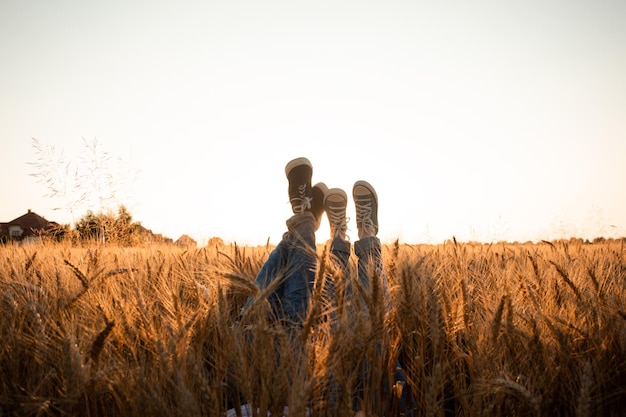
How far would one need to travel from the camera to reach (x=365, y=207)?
9.91 ft

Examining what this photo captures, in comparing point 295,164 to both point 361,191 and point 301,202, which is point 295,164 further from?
point 361,191

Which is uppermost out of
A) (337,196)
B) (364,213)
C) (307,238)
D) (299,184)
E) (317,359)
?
(299,184)

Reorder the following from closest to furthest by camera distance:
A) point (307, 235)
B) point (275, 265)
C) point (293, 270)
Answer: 1. point (293, 270)
2. point (275, 265)
3. point (307, 235)

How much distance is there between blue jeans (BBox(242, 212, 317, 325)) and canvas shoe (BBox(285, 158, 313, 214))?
0.71 meters

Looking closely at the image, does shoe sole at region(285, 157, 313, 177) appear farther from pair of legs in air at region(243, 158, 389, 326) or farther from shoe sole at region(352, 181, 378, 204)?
shoe sole at region(352, 181, 378, 204)

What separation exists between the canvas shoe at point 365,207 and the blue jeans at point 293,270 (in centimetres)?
77

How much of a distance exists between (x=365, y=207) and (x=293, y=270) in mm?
1392

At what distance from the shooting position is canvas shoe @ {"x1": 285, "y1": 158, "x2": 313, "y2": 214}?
112 inches

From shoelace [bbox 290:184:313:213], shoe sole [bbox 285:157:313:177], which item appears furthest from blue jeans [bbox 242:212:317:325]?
shoe sole [bbox 285:157:313:177]

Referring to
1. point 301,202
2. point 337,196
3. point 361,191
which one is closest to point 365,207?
point 361,191

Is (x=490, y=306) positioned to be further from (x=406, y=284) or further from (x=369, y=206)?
(x=369, y=206)

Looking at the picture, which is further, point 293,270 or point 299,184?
point 299,184

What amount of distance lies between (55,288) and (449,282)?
6.13 feet

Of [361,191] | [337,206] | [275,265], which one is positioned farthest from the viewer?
[361,191]
